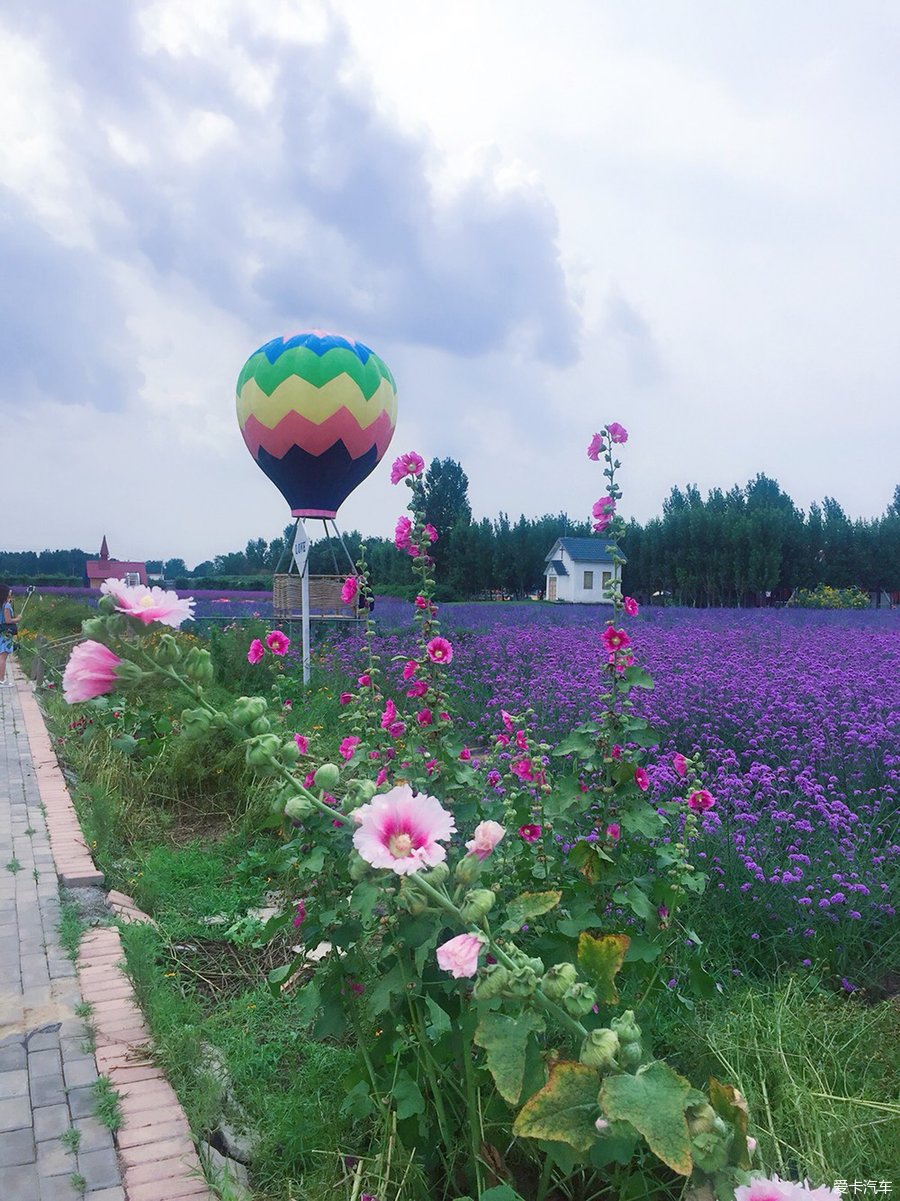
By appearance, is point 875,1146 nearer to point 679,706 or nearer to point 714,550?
point 679,706

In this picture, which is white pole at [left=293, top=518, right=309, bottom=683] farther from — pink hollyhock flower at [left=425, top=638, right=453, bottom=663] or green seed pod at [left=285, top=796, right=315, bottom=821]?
green seed pod at [left=285, top=796, right=315, bottom=821]

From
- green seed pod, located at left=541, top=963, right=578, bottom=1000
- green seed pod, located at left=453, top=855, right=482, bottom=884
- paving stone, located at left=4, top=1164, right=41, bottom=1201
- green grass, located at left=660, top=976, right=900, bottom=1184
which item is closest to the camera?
green seed pod, located at left=541, top=963, right=578, bottom=1000

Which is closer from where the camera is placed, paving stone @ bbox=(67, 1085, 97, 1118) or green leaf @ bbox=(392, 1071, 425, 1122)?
green leaf @ bbox=(392, 1071, 425, 1122)

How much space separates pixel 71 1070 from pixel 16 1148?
383 mm

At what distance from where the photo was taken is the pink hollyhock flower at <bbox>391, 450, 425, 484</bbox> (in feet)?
10.1

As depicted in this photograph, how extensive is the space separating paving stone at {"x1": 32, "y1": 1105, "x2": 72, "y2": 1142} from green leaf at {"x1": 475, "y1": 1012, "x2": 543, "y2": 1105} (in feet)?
5.89

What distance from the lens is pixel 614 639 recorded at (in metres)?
2.81

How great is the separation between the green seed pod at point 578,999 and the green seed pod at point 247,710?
2.22ft

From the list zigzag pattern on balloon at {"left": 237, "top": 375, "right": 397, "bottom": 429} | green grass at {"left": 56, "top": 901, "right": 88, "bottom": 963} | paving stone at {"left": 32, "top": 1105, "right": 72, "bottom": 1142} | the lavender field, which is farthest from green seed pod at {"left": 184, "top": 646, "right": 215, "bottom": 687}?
zigzag pattern on balloon at {"left": 237, "top": 375, "right": 397, "bottom": 429}

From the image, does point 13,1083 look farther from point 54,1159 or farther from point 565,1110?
point 565,1110

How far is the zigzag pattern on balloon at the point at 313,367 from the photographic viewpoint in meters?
10.5

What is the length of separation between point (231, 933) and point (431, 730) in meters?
1.70


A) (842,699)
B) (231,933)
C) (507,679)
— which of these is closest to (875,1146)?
(231,933)

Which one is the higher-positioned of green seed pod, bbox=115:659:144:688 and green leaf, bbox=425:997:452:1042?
green seed pod, bbox=115:659:144:688
